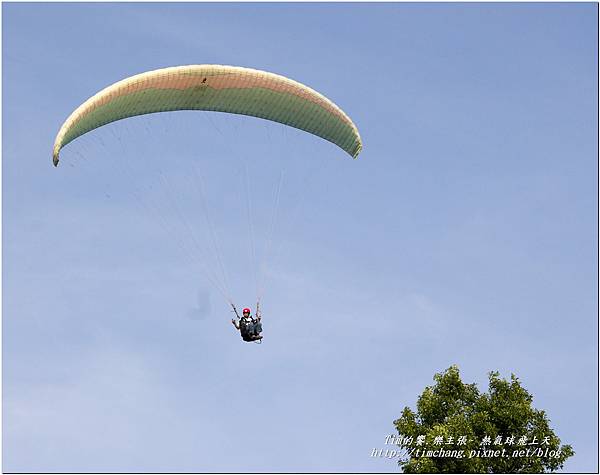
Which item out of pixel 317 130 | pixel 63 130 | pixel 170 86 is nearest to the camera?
pixel 63 130

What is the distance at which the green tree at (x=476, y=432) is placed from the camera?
4441cm

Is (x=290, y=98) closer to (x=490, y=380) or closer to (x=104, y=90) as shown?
(x=104, y=90)

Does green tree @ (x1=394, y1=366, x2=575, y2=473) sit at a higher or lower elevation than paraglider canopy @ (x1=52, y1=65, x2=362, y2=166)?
lower

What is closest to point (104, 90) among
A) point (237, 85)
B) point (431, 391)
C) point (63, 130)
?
point (63, 130)

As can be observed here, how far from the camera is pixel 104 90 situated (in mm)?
39125

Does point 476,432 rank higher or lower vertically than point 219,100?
lower

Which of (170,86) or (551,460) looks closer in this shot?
(170,86)

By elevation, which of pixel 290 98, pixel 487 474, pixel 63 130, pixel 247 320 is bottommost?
pixel 487 474

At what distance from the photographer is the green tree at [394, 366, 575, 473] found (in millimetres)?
44406

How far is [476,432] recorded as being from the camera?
4547 cm

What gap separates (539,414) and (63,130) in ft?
60.6

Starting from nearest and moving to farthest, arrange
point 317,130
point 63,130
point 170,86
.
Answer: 1. point 63,130
2. point 170,86
3. point 317,130

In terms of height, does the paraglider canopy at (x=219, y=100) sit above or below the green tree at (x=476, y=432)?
above

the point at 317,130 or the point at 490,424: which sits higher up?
the point at 317,130
